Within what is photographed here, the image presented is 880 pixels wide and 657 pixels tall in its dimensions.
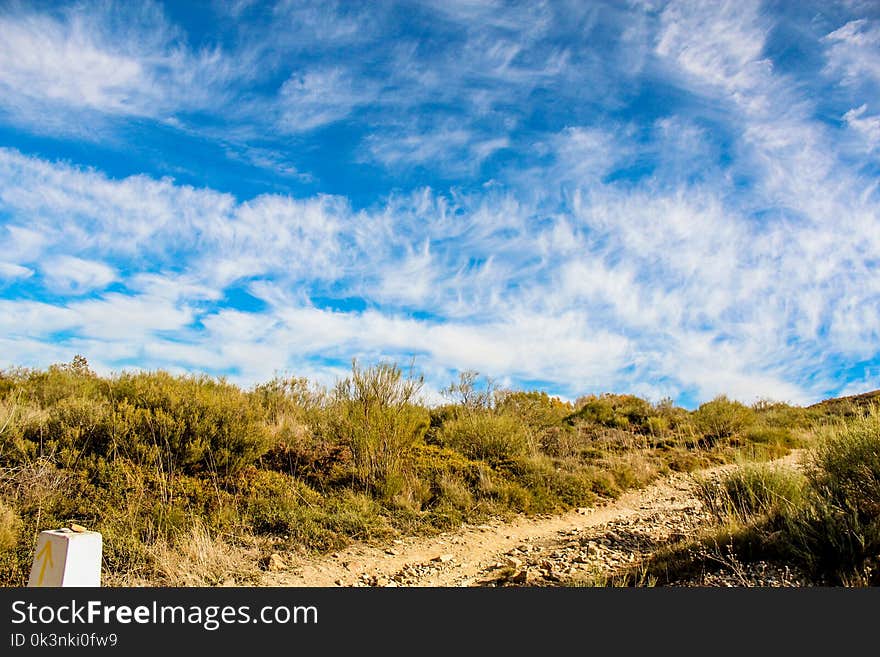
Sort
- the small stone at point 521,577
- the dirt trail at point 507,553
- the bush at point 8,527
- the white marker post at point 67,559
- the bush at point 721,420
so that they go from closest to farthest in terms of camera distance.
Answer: the white marker post at point 67,559, the bush at point 8,527, the small stone at point 521,577, the dirt trail at point 507,553, the bush at point 721,420

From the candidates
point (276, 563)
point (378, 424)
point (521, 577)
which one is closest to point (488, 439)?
point (378, 424)

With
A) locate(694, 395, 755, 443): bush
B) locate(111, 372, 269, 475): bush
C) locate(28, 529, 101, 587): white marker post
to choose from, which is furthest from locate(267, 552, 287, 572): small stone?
locate(694, 395, 755, 443): bush

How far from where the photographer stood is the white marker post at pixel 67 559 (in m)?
3.57

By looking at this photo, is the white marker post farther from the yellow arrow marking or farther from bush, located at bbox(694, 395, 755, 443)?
bush, located at bbox(694, 395, 755, 443)

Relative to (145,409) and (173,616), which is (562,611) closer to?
(173,616)

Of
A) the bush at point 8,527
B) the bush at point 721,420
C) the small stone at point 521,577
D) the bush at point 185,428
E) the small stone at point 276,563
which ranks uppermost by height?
the bush at point 721,420

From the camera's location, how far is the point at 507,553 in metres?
7.95

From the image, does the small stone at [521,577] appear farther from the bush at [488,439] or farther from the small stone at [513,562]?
the bush at [488,439]

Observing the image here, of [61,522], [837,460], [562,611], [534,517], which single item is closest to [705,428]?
[534,517]

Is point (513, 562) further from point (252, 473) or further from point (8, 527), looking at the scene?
point (8, 527)

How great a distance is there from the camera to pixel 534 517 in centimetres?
997

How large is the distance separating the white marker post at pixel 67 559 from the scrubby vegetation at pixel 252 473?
277cm

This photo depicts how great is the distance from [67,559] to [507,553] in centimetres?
583

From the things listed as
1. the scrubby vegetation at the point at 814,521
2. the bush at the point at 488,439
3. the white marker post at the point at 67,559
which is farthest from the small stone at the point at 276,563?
the bush at the point at 488,439
